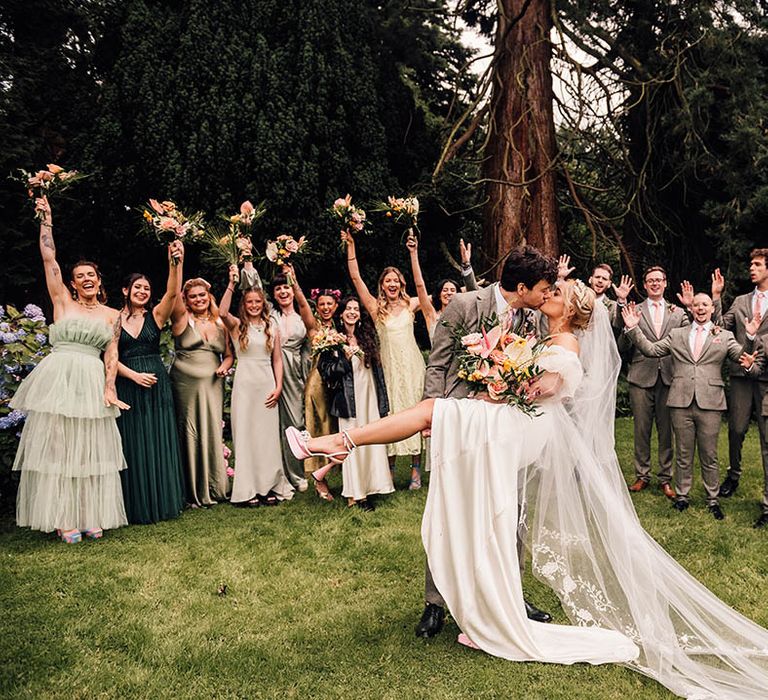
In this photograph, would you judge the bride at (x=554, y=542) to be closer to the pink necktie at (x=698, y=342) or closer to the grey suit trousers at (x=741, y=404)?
the pink necktie at (x=698, y=342)

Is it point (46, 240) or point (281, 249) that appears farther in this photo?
point (281, 249)

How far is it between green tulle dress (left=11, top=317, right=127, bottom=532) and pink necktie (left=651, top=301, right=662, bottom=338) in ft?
16.8

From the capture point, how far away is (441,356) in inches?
168

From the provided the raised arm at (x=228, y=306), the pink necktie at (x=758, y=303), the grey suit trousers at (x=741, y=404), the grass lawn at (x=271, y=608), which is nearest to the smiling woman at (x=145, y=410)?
the grass lawn at (x=271, y=608)

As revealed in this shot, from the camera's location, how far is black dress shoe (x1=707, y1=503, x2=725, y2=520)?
5.94 meters

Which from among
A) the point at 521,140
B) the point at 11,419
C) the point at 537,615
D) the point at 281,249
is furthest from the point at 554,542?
the point at 521,140

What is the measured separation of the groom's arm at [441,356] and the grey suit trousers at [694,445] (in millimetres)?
3126

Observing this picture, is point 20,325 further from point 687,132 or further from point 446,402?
point 687,132

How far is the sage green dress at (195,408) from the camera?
21.8 feet

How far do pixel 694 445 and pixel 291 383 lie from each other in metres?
4.11

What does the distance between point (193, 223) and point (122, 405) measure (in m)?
1.78

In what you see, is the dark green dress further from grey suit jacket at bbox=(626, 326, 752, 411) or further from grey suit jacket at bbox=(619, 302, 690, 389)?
grey suit jacket at bbox=(626, 326, 752, 411)

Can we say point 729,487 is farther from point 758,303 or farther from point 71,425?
point 71,425

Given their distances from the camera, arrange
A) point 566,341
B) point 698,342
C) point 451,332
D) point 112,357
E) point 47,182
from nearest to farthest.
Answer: point 566,341 → point 451,332 → point 47,182 → point 112,357 → point 698,342
